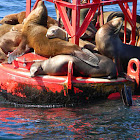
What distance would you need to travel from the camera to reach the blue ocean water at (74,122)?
18.7 feet

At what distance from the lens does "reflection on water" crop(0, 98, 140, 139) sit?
5727 millimetres

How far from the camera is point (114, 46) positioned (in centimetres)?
745

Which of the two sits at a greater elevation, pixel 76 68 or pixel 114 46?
pixel 114 46

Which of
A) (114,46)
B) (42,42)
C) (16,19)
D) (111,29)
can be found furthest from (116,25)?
(16,19)

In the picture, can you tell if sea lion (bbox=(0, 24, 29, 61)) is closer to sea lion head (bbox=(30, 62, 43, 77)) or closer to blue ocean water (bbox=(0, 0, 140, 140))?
sea lion head (bbox=(30, 62, 43, 77))

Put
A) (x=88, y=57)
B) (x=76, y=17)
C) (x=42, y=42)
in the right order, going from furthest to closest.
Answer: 1. (x=42, y=42)
2. (x=76, y=17)
3. (x=88, y=57)

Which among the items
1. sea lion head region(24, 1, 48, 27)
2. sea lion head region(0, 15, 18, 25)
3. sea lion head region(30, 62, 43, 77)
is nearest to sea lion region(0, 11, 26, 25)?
sea lion head region(0, 15, 18, 25)

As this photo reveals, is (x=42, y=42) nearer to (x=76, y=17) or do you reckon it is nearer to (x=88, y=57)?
(x=76, y=17)

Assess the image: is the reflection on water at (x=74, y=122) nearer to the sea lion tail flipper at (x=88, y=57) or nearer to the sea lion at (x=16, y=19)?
the sea lion tail flipper at (x=88, y=57)

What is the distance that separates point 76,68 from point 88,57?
1.08 feet

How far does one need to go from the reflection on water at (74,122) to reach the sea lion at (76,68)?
0.57 metres

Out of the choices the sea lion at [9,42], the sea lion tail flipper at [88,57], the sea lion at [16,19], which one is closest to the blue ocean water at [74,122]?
the sea lion tail flipper at [88,57]

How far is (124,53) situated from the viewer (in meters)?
7.56

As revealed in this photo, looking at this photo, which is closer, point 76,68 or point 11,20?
point 76,68
